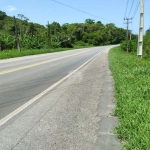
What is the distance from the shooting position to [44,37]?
76125 millimetres

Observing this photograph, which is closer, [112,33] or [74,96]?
[74,96]

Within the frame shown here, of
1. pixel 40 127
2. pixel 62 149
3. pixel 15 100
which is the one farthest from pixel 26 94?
pixel 62 149

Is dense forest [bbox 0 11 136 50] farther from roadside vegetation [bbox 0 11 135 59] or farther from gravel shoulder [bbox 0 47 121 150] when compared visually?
gravel shoulder [bbox 0 47 121 150]

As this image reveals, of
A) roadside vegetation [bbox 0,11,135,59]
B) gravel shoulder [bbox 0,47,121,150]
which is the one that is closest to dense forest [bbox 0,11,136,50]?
roadside vegetation [bbox 0,11,135,59]

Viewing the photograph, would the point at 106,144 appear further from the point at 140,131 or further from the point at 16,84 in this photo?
the point at 16,84

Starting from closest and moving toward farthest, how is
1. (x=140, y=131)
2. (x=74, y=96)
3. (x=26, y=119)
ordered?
1. (x=140, y=131)
2. (x=26, y=119)
3. (x=74, y=96)

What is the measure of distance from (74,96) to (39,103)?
129 centimetres

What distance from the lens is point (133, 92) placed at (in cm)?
676

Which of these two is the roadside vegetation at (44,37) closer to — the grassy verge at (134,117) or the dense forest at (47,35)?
the dense forest at (47,35)

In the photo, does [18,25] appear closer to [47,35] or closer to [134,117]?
[47,35]

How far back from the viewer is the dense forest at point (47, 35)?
170 ft

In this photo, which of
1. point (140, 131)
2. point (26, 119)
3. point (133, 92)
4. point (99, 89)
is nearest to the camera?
point (140, 131)

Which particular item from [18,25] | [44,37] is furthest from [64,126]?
[18,25]

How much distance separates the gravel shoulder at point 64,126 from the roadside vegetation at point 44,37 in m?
22.8
